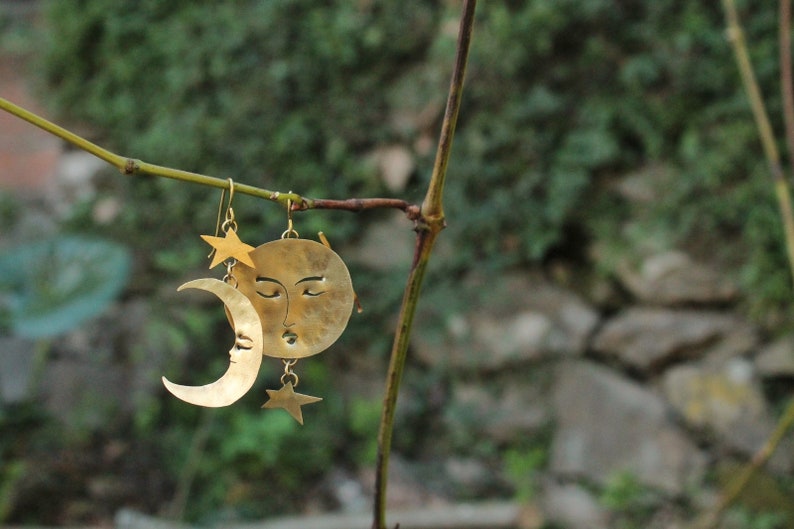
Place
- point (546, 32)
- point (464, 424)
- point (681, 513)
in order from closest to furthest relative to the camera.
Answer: point (681, 513) → point (546, 32) → point (464, 424)

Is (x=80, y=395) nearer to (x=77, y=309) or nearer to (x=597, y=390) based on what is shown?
(x=77, y=309)

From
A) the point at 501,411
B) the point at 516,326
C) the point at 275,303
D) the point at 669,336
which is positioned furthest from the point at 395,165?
the point at 275,303

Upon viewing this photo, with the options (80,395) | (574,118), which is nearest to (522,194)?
(574,118)

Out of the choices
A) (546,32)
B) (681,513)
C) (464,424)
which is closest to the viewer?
(681,513)

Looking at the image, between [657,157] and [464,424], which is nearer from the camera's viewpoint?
[657,157]

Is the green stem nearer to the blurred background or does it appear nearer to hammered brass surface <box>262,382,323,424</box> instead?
hammered brass surface <box>262,382,323,424</box>

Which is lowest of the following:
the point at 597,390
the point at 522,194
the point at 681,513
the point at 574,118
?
the point at 681,513

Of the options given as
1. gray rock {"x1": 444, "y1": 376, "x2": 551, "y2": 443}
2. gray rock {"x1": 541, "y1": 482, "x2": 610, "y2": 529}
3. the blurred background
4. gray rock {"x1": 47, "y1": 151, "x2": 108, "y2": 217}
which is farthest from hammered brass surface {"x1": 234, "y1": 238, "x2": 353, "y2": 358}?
gray rock {"x1": 47, "y1": 151, "x2": 108, "y2": 217}
